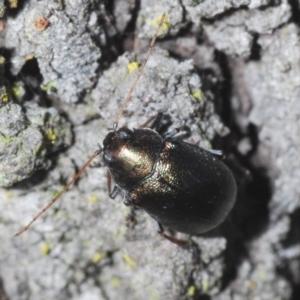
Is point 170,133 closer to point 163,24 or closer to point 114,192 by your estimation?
point 114,192

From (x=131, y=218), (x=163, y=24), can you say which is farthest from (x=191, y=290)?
(x=163, y=24)

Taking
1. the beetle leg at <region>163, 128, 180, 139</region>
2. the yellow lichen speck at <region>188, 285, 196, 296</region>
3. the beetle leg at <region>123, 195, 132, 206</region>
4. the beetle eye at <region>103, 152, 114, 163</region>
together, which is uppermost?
the beetle eye at <region>103, 152, 114, 163</region>

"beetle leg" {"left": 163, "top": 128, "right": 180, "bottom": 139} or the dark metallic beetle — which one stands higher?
"beetle leg" {"left": 163, "top": 128, "right": 180, "bottom": 139}

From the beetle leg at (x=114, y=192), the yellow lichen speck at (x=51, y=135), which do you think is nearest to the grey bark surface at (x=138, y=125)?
the yellow lichen speck at (x=51, y=135)

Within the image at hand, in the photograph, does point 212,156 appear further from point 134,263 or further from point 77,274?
point 77,274

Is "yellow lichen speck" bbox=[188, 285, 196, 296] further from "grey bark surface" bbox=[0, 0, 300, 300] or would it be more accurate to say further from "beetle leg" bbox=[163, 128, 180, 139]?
"beetle leg" bbox=[163, 128, 180, 139]

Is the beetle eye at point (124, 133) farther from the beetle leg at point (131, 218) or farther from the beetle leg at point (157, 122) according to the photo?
the beetle leg at point (131, 218)

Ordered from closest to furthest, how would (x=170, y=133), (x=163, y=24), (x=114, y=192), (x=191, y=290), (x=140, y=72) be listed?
(x=140, y=72) < (x=163, y=24) < (x=170, y=133) < (x=114, y=192) < (x=191, y=290)

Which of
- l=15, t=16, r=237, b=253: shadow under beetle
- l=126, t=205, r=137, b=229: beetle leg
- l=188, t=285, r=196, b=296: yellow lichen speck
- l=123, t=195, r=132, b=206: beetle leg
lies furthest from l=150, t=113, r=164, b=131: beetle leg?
l=188, t=285, r=196, b=296: yellow lichen speck
